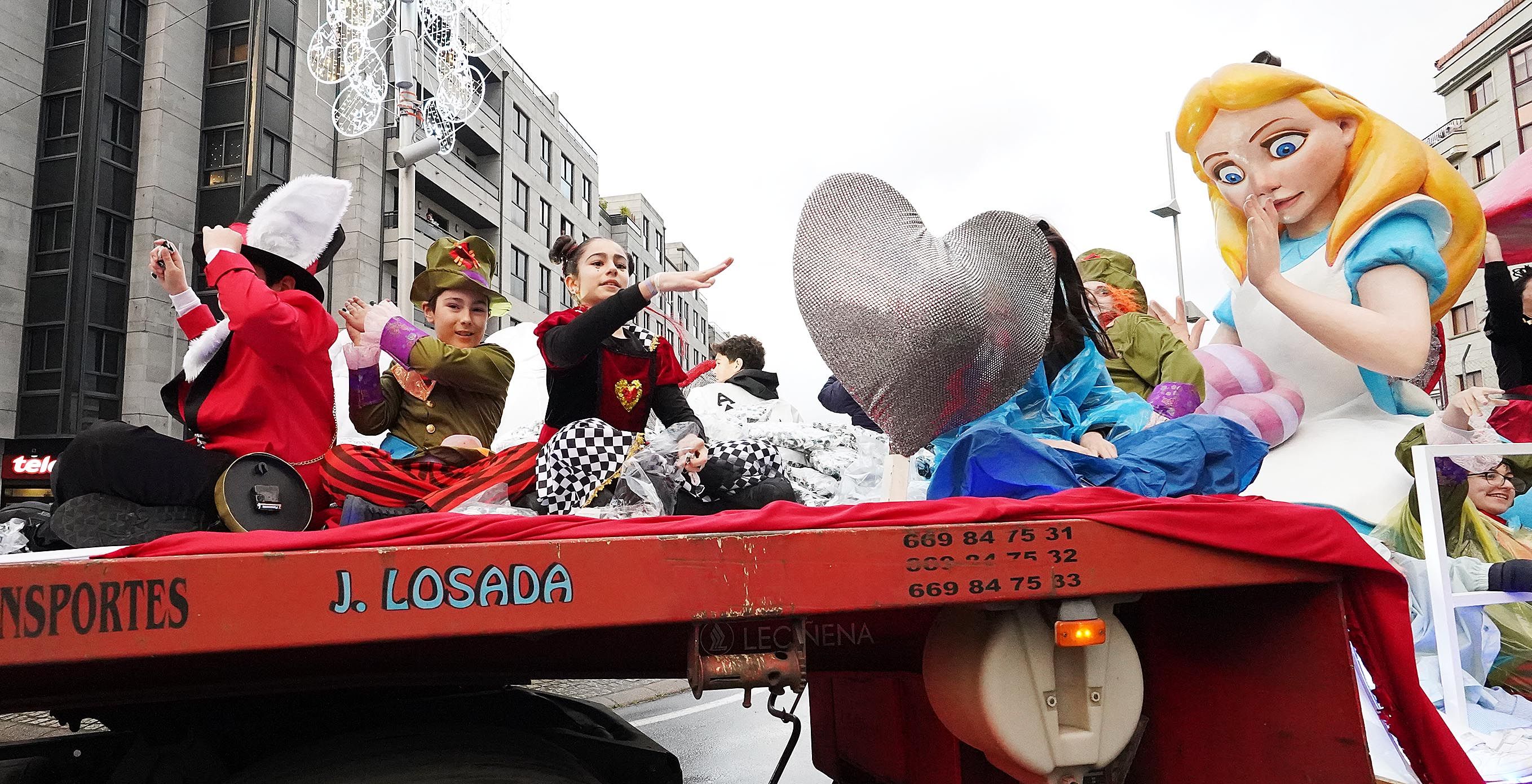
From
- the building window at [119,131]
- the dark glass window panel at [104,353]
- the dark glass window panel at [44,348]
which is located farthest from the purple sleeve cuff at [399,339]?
the building window at [119,131]

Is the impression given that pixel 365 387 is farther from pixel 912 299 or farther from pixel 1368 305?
pixel 1368 305

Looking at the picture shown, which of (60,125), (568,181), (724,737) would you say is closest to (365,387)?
(724,737)

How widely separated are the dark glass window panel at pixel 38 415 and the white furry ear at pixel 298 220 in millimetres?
19217

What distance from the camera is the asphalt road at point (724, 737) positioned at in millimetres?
4234

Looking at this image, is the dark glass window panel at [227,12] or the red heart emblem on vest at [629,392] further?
the dark glass window panel at [227,12]

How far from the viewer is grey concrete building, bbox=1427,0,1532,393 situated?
19625mm

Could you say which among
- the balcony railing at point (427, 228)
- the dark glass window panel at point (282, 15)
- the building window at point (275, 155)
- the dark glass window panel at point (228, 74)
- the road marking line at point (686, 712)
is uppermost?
the dark glass window panel at point (282, 15)

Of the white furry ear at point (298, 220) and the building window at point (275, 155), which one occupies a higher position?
the building window at point (275, 155)

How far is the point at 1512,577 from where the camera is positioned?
2.96 metres

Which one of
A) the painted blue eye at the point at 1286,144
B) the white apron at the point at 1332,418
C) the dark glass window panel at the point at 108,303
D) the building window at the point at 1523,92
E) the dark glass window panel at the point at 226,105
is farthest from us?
the dark glass window panel at the point at 226,105

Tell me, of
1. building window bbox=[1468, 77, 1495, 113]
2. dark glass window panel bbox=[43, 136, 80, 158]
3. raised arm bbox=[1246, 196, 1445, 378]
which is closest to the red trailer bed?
raised arm bbox=[1246, 196, 1445, 378]

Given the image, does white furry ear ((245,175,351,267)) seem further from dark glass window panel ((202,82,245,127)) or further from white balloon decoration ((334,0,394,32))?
dark glass window panel ((202,82,245,127))

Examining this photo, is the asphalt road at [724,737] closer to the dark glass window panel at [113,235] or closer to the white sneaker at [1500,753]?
the white sneaker at [1500,753]

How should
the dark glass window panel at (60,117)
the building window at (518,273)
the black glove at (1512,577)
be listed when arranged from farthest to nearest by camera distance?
the building window at (518,273)
the dark glass window panel at (60,117)
the black glove at (1512,577)
